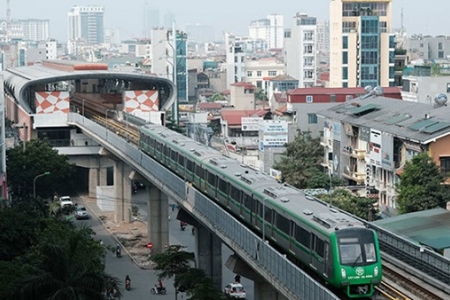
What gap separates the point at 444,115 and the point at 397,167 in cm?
322

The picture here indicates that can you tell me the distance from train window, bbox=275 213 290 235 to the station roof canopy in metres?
6.58

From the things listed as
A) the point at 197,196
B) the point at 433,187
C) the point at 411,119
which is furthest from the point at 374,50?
the point at 197,196

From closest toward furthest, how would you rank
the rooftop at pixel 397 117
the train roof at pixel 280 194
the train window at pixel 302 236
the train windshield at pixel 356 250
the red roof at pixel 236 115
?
the train windshield at pixel 356 250 → the train roof at pixel 280 194 → the train window at pixel 302 236 → the rooftop at pixel 397 117 → the red roof at pixel 236 115

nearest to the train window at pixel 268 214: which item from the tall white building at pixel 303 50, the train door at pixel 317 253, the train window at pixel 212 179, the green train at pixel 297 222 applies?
the green train at pixel 297 222

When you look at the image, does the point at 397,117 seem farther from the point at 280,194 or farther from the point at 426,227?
the point at 280,194

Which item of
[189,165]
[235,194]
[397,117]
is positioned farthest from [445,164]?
[235,194]

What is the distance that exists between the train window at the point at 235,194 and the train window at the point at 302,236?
6.03 metres

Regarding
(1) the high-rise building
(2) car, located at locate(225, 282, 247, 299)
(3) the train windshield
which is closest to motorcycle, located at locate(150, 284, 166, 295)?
(2) car, located at locate(225, 282, 247, 299)

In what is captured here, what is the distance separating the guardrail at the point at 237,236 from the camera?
Answer: 2281cm

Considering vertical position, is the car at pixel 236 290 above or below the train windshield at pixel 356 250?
below

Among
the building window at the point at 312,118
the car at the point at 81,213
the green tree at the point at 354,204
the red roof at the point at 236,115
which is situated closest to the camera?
the green tree at the point at 354,204

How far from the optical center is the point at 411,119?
49.2m

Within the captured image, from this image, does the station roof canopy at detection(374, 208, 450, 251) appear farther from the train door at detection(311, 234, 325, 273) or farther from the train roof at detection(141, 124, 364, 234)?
the train door at detection(311, 234, 325, 273)

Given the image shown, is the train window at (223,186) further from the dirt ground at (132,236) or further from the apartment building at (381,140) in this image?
the dirt ground at (132,236)
